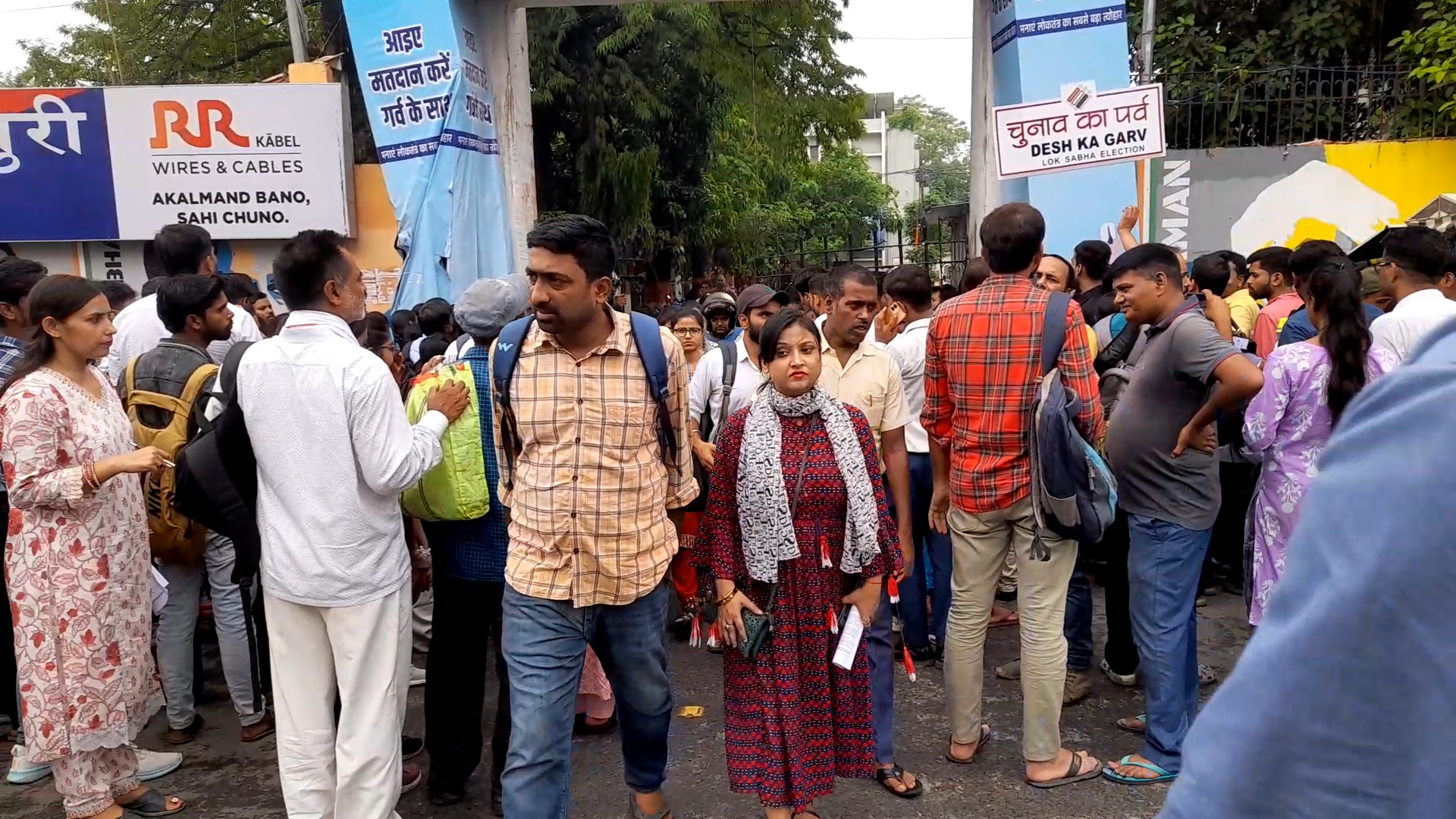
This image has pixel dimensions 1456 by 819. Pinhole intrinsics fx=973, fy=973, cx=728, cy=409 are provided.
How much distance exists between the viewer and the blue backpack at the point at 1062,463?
10.7 ft

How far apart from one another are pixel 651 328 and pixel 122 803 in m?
2.73

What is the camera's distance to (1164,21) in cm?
1208

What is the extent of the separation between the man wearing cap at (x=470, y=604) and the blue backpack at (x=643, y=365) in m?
0.25

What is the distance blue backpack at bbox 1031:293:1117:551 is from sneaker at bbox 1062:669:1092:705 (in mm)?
1256

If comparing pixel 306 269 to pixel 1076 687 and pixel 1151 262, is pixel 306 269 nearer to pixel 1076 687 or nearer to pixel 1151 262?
pixel 1151 262

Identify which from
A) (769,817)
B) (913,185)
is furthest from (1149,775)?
(913,185)

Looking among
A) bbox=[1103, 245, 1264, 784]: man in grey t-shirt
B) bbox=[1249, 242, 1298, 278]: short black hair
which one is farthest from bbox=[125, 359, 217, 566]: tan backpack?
bbox=[1249, 242, 1298, 278]: short black hair

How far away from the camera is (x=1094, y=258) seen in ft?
18.3

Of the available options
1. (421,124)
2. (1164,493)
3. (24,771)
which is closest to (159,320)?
(24,771)

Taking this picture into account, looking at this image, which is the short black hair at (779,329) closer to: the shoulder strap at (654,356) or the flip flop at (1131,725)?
the shoulder strap at (654,356)

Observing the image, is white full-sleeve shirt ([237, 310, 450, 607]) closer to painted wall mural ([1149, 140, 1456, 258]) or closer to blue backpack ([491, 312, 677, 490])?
blue backpack ([491, 312, 677, 490])

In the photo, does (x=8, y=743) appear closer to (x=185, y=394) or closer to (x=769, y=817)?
(x=185, y=394)

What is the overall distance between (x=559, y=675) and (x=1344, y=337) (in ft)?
9.26

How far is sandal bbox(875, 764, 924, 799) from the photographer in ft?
11.6
